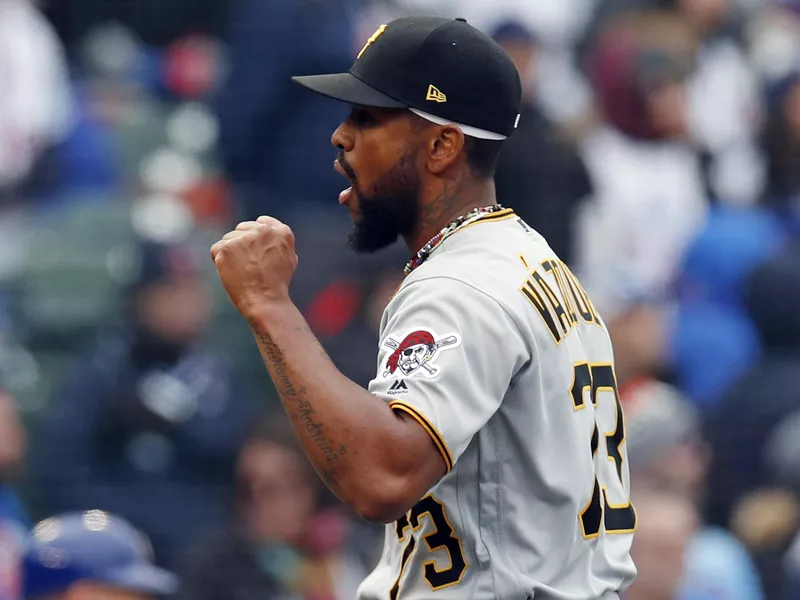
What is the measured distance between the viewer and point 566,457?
2471 millimetres

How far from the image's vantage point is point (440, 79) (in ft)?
8.46

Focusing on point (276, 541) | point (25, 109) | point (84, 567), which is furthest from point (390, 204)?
point (25, 109)

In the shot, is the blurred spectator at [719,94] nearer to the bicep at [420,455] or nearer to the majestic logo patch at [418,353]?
the majestic logo patch at [418,353]

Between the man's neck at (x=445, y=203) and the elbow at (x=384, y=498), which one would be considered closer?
the elbow at (x=384, y=498)

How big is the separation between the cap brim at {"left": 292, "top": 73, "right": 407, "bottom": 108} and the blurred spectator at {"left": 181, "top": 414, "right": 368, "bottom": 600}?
2536 mm

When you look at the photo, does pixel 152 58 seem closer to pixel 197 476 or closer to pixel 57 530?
pixel 197 476

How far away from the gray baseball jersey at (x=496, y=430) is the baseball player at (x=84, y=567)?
77 cm

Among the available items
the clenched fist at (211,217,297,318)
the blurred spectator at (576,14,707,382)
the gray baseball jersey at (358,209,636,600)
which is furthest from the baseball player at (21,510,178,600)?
the blurred spectator at (576,14,707,382)

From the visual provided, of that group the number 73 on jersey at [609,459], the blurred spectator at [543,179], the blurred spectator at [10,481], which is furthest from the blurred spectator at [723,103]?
the number 73 on jersey at [609,459]

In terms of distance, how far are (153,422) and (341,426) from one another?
3292mm

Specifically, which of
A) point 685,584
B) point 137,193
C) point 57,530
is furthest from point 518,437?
point 137,193

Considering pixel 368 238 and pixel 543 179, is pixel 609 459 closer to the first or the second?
pixel 368 238

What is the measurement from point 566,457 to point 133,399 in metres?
3.22

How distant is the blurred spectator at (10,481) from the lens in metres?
4.79
